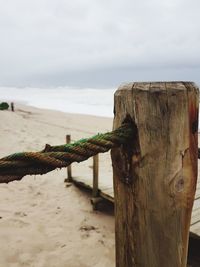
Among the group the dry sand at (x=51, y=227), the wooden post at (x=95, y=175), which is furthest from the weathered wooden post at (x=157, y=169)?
the wooden post at (x=95, y=175)

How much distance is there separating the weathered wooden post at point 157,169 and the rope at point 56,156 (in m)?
0.08

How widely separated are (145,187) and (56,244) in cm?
348

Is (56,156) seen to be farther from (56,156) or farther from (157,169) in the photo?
(157,169)

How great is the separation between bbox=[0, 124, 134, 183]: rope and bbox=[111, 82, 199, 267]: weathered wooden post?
78mm

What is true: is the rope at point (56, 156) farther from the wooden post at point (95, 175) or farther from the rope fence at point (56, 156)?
the wooden post at point (95, 175)

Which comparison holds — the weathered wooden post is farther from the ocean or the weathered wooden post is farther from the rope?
the ocean

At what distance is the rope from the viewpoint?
3.43 feet

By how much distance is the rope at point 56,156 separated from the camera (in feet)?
3.43

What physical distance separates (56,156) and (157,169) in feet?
1.28

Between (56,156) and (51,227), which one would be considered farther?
(51,227)

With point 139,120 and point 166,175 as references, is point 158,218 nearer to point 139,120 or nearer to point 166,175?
point 166,175

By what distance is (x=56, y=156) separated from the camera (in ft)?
3.56

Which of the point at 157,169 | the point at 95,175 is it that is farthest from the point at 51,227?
the point at 157,169

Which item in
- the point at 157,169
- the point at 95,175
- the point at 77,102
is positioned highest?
the point at 157,169
